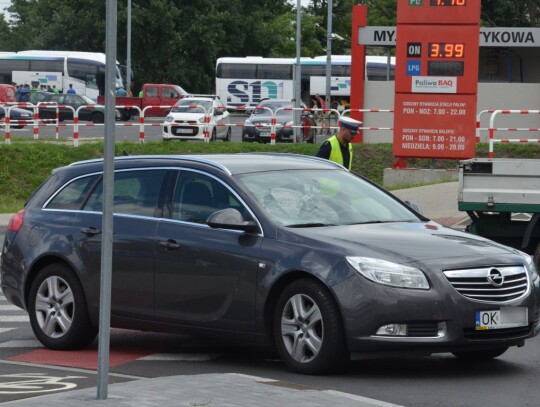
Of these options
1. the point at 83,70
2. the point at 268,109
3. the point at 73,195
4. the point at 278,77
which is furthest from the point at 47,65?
the point at 73,195

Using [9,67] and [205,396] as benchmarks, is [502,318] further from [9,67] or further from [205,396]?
[9,67]

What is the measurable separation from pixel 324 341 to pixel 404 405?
104 centimetres

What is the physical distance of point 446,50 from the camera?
29.3 metres

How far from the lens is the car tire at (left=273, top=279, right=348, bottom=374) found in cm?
886

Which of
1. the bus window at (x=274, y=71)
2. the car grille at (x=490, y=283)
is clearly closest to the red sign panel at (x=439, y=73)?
the car grille at (x=490, y=283)

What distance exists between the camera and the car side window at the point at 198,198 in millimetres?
9867

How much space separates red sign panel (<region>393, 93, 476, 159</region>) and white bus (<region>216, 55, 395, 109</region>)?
4754 centimetres

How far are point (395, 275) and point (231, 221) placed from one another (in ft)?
4.37

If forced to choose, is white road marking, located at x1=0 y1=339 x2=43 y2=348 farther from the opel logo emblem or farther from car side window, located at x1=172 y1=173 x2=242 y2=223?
the opel logo emblem

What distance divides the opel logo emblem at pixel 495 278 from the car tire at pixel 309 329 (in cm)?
106

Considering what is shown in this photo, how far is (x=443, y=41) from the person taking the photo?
29.3 metres

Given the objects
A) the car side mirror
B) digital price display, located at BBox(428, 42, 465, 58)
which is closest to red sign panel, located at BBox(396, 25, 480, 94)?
digital price display, located at BBox(428, 42, 465, 58)

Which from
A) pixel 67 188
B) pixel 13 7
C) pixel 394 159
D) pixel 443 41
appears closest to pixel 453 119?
pixel 443 41

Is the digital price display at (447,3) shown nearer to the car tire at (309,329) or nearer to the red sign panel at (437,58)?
the red sign panel at (437,58)
